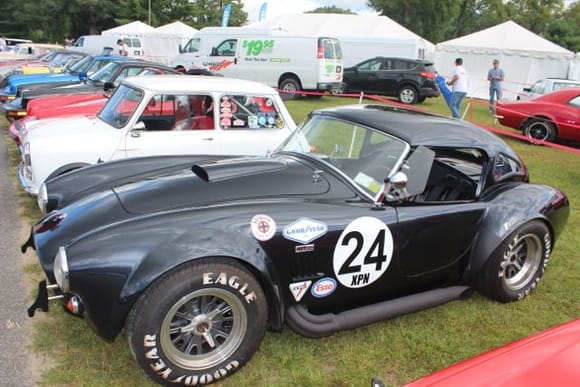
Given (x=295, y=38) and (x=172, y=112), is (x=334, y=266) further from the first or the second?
(x=295, y=38)

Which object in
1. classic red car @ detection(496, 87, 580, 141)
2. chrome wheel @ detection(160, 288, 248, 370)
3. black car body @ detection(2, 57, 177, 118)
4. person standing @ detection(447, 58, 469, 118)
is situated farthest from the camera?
person standing @ detection(447, 58, 469, 118)

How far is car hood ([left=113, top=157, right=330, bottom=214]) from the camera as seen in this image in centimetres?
301

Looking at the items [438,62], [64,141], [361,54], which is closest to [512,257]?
[64,141]

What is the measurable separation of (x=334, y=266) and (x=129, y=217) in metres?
A: 1.25

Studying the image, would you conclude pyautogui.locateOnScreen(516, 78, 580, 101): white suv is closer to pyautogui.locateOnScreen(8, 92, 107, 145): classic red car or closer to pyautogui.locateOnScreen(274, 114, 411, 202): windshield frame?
pyautogui.locateOnScreen(8, 92, 107, 145): classic red car

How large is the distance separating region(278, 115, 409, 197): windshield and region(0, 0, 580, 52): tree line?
51615 millimetres

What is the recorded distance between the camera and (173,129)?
221 inches

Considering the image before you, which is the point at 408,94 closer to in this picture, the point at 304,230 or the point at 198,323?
the point at 304,230

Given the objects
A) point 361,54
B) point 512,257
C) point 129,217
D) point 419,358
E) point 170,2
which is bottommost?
point 419,358

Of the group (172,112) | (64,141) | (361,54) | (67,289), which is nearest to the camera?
(67,289)

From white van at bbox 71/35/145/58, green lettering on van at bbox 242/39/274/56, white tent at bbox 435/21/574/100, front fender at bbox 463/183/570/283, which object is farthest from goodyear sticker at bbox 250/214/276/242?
white van at bbox 71/35/145/58

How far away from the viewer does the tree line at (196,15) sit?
177 ft

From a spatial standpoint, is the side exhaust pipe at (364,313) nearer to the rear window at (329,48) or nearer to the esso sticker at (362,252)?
the esso sticker at (362,252)

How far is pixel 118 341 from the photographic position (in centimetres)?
318
